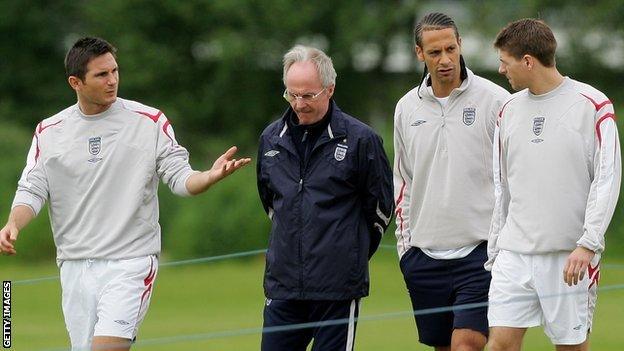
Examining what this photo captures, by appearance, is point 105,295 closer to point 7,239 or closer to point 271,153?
point 7,239

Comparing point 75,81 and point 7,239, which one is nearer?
point 7,239

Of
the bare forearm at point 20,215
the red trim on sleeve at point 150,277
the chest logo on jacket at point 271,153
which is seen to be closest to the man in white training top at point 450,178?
the chest logo on jacket at point 271,153

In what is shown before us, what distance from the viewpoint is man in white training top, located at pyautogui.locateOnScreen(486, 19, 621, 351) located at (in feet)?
24.2

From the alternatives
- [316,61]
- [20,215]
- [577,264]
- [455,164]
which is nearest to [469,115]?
[455,164]

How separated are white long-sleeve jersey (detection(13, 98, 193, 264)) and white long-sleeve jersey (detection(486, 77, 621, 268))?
1782mm

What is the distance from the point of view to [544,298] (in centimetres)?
748

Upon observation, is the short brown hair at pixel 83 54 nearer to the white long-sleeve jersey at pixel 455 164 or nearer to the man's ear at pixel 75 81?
the man's ear at pixel 75 81

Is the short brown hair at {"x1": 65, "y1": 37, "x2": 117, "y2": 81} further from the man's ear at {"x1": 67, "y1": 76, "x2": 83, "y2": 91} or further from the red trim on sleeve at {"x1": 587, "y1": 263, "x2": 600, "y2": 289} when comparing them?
the red trim on sleeve at {"x1": 587, "y1": 263, "x2": 600, "y2": 289}

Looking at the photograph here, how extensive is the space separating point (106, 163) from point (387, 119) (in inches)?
1052

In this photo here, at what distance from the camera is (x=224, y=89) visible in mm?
36125

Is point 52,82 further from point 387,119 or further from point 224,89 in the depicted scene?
point 387,119

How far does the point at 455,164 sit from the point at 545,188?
832mm

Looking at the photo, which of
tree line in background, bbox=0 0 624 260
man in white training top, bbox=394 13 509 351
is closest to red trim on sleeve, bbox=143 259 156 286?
man in white training top, bbox=394 13 509 351

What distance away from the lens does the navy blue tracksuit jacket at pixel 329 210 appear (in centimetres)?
755
